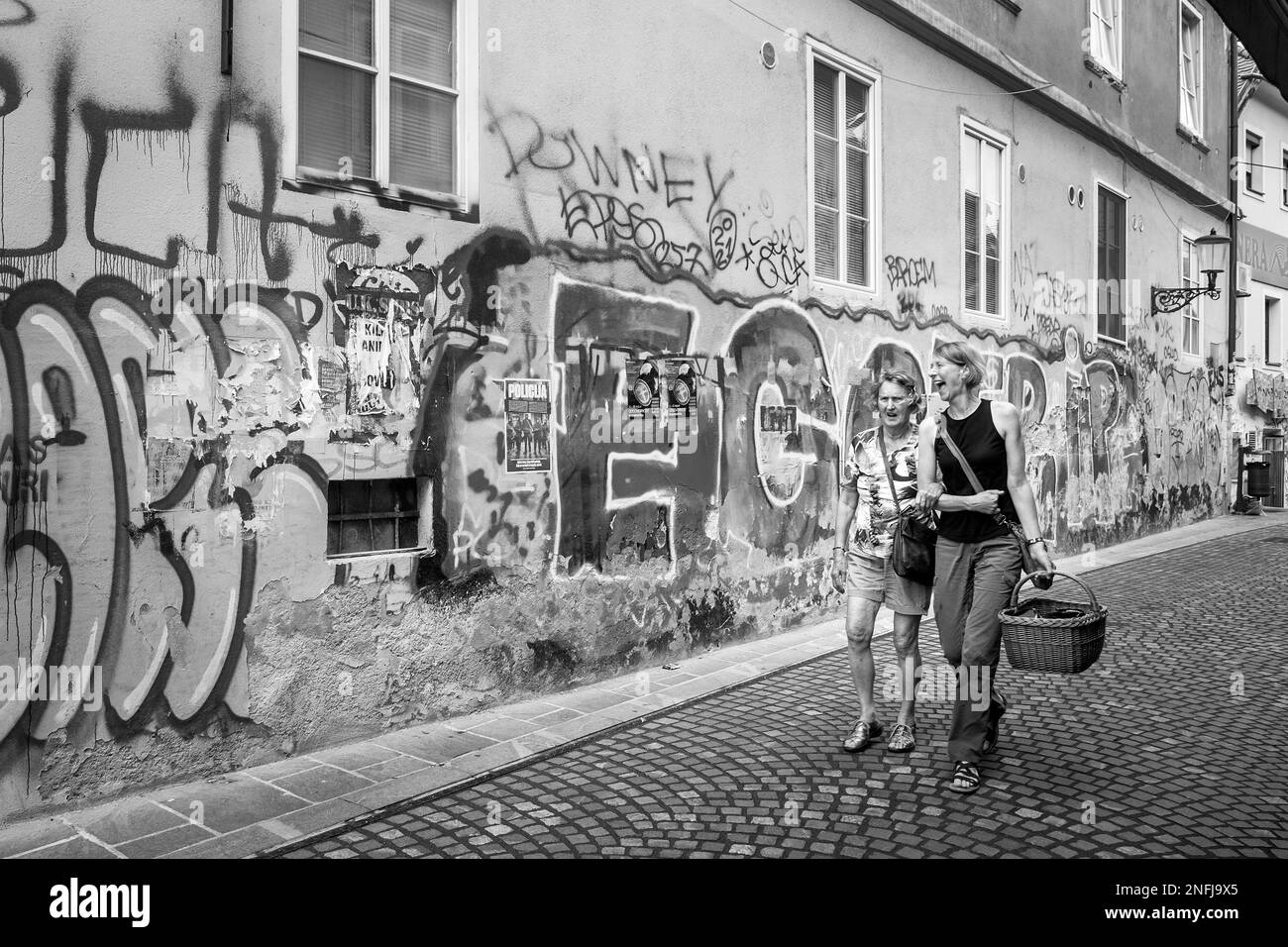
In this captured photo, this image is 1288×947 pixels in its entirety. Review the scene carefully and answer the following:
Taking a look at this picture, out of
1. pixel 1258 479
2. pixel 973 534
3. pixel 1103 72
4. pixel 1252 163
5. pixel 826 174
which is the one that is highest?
pixel 1252 163

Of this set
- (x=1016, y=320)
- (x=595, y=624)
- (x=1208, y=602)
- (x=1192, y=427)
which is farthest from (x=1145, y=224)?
(x=595, y=624)

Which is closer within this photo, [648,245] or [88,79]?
[88,79]

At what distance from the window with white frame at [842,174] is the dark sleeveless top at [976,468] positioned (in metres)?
4.09

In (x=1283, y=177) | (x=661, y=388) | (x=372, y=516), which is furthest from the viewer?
(x=1283, y=177)

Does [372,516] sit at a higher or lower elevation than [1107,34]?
lower

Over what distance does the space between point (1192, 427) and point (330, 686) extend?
1534cm

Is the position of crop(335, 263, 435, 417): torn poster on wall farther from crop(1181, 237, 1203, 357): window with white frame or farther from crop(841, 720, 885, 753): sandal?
crop(1181, 237, 1203, 357): window with white frame

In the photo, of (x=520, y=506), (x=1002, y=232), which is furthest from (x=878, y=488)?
(x=1002, y=232)

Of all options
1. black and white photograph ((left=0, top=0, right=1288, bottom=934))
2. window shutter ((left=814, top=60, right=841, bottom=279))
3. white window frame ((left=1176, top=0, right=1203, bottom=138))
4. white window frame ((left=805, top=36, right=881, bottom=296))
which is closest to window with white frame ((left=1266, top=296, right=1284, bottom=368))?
white window frame ((left=1176, top=0, right=1203, bottom=138))

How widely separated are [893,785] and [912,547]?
108cm

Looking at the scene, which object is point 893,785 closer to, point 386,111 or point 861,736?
point 861,736

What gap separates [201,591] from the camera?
4.61 m

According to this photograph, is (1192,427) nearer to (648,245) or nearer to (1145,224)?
(1145,224)

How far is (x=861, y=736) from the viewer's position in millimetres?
4965
